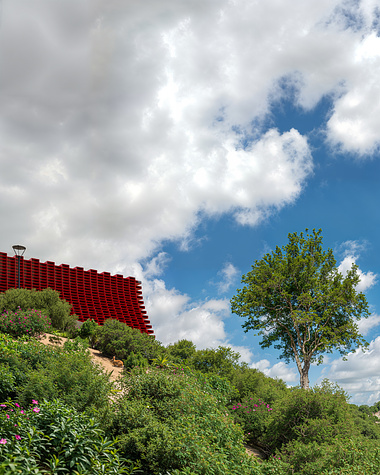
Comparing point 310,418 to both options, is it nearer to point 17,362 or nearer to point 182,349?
point 17,362

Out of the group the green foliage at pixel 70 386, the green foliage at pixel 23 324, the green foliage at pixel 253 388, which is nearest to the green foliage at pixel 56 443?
the green foliage at pixel 70 386

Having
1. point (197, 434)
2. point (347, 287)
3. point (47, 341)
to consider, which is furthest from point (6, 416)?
point (347, 287)

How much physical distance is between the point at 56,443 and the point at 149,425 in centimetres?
181

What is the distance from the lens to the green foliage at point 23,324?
56.0ft

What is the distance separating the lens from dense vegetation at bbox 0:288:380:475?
6637mm

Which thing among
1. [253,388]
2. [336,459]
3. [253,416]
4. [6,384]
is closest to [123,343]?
[253,388]

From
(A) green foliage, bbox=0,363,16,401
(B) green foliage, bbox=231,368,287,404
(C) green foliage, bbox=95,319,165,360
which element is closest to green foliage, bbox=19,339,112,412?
(A) green foliage, bbox=0,363,16,401

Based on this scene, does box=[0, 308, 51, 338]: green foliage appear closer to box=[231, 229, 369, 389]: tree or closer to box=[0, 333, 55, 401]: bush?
box=[0, 333, 55, 401]: bush

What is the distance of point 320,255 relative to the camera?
2644cm

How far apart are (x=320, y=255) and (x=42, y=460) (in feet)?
74.4

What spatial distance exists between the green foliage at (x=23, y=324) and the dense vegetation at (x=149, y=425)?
4.53 metres

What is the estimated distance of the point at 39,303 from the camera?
21516 millimetres

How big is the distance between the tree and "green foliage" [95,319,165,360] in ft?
26.3

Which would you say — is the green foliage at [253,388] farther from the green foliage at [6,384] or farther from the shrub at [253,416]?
the green foliage at [6,384]
